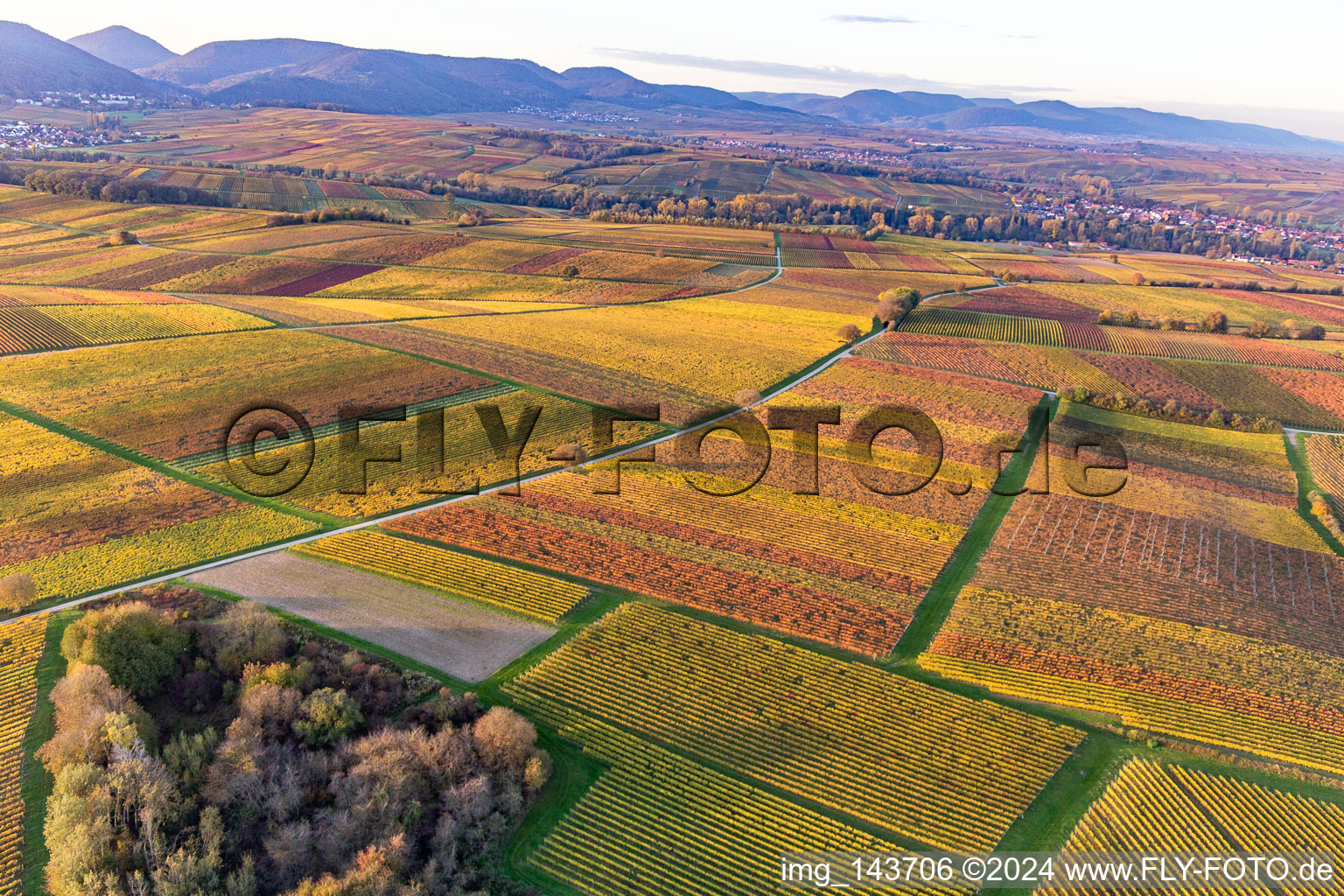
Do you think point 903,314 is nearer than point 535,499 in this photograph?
No

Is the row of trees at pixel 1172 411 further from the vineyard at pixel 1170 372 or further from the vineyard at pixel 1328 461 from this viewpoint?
the vineyard at pixel 1328 461

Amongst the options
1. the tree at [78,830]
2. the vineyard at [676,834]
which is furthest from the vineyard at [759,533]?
the tree at [78,830]

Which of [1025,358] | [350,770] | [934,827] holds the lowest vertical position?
[934,827]

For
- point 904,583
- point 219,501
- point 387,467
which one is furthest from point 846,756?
point 219,501

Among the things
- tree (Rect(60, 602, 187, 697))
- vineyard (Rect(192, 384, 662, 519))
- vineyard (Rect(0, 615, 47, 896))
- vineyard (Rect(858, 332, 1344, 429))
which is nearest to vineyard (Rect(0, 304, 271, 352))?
vineyard (Rect(192, 384, 662, 519))

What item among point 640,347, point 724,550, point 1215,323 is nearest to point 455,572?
point 724,550

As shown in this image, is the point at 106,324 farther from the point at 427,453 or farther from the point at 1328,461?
the point at 1328,461

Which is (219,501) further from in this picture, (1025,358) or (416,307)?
(1025,358)
